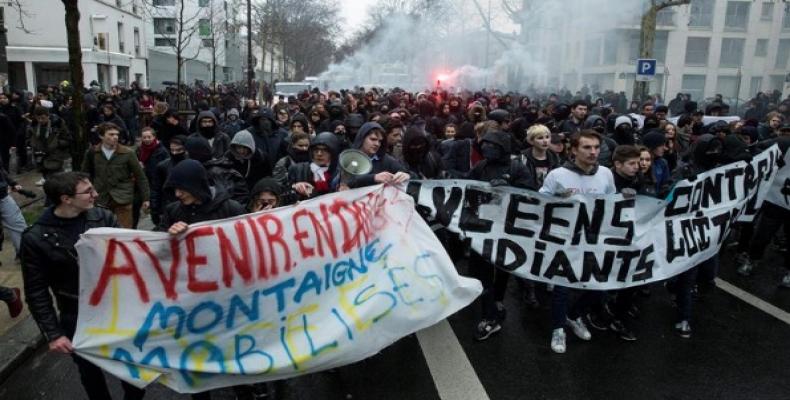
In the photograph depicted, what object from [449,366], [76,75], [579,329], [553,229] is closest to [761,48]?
[579,329]

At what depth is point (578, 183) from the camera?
4602 mm

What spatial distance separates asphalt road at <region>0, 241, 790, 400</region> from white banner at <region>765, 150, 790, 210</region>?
1416mm

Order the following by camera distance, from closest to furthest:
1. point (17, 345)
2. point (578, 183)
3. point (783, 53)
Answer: point (17, 345) → point (578, 183) → point (783, 53)

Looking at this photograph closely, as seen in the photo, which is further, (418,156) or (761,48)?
(761,48)

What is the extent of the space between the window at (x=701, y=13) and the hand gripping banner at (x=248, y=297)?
44272mm

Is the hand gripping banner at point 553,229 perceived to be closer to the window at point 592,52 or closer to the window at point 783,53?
the window at point 592,52

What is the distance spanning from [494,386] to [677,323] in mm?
1895

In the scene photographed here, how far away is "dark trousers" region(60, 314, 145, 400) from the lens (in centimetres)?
327

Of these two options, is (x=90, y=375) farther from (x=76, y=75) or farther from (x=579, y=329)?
(x=76, y=75)

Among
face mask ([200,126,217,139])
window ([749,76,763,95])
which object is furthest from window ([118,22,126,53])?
window ([749,76,763,95])

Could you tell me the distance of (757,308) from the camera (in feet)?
18.1

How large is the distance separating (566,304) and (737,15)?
149ft

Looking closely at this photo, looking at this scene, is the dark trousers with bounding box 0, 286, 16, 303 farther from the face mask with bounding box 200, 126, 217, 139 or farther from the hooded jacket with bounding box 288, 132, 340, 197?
the face mask with bounding box 200, 126, 217, 139

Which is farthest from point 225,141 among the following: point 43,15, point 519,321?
point 43,15
